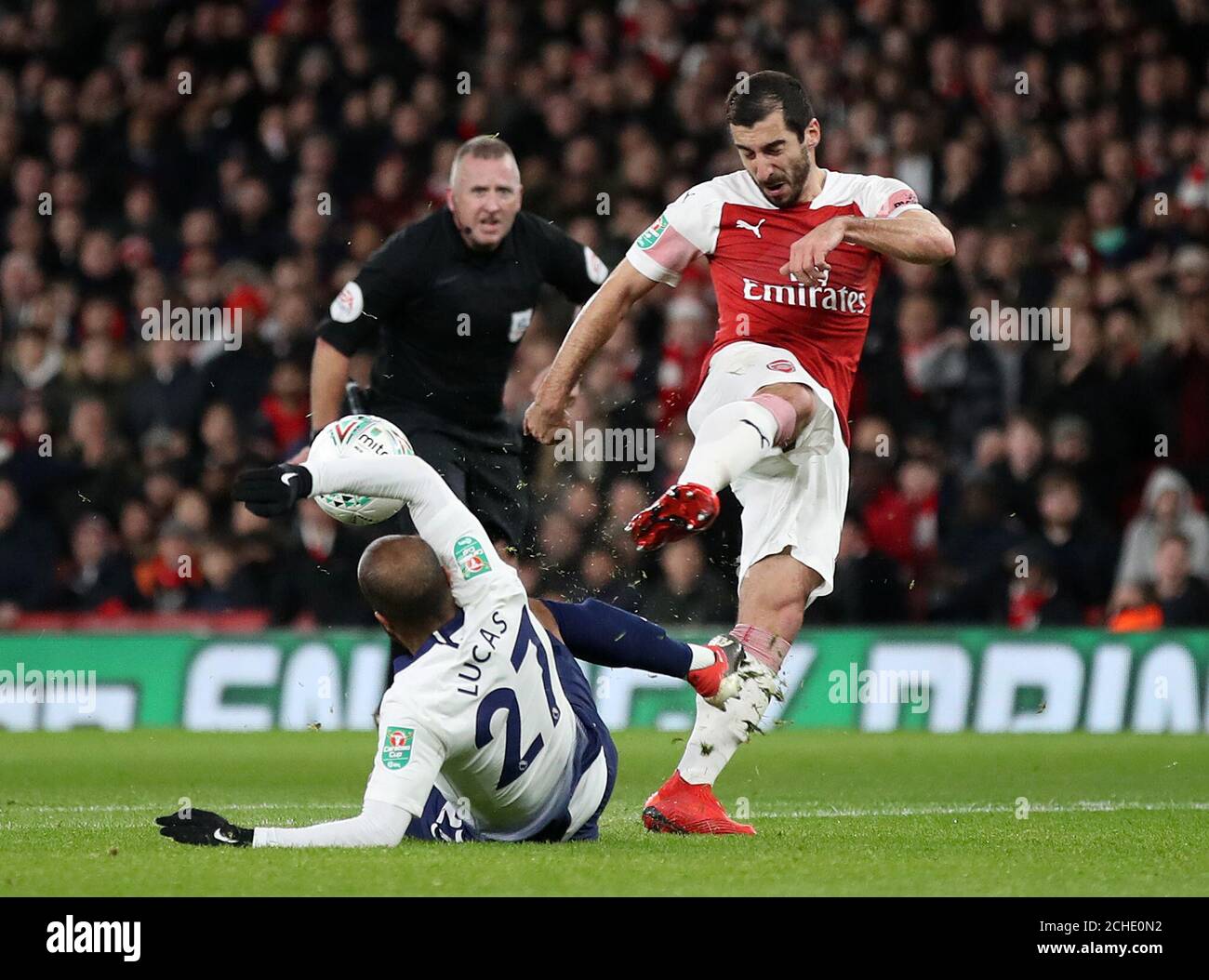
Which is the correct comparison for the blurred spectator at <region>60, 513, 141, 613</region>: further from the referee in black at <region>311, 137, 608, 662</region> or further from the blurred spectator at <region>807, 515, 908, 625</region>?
the referee in black at <region>311, 137, 608, 662</region>

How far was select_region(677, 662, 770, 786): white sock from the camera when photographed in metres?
5.78

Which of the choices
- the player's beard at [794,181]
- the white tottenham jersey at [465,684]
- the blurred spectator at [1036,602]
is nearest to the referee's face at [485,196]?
the player's beard at [794,181]

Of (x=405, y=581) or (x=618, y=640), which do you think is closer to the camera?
(x=405, y=581)

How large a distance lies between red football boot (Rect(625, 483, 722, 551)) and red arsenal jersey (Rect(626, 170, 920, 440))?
3.49 ft

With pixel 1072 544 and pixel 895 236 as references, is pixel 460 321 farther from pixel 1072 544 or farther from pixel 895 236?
pixel 1072 544

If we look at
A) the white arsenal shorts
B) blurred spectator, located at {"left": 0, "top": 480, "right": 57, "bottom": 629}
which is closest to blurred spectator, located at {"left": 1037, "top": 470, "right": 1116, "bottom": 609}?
the white arsenal shorts

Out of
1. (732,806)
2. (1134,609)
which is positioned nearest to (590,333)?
A: (732,806)

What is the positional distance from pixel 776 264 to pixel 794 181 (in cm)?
27

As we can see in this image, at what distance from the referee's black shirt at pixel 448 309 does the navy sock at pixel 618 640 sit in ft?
7.74

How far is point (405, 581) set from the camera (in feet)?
15.5

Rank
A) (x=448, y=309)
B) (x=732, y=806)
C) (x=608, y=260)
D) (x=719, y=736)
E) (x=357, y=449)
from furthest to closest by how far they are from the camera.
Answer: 1. (x=608, y=260)
2. (x=448, y=309)
3. (x=732, y=806)
4. (x=719, y=736)
5. (x=357, y=449)

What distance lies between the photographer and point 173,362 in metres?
11.7

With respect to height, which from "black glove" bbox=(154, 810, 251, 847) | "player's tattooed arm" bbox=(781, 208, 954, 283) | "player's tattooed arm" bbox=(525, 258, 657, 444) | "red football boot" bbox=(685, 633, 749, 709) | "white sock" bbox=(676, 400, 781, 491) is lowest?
"black glove" bbox=(154, 810, 251, 847)

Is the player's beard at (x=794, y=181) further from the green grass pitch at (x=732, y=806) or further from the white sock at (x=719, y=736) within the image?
the green grass pitch at (x=732, y=806)
